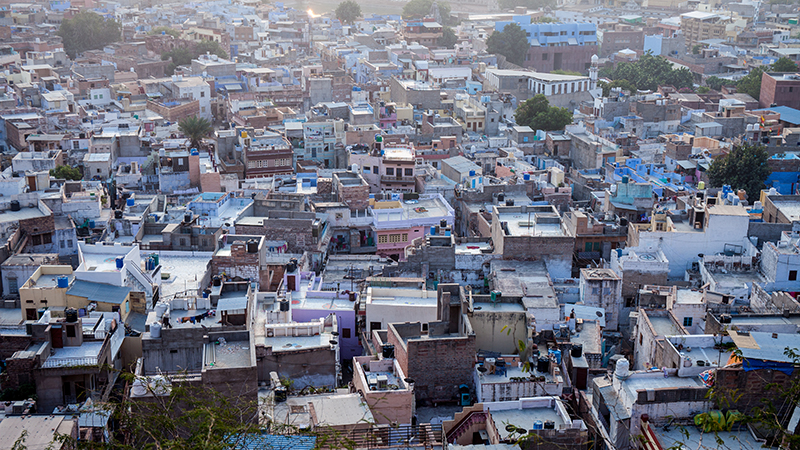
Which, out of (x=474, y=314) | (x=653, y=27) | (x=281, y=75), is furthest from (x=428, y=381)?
(x=653, y=27)

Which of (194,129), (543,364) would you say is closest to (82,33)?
(194,129)

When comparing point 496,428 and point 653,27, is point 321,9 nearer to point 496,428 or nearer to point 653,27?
point 653,27

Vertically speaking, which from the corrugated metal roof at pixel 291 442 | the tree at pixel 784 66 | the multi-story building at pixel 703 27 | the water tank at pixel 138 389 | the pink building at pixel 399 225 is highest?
the multi-story building at pixel 703 27

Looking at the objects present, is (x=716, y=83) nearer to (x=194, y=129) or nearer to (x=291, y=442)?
(x=194, y=129)

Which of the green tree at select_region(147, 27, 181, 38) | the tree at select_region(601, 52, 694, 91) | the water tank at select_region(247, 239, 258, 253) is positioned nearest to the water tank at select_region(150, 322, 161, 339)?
the water tank at select_region(247, 239, 258, 253)

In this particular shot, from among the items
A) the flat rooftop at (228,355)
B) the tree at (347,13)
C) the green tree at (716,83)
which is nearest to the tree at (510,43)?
the green tree at (716,83)

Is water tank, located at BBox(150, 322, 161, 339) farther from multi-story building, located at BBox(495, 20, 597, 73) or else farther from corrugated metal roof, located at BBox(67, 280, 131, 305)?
multi-story building, located at BBox(495, 20, 597, 73)

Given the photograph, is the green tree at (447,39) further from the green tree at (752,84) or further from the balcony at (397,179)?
the balcony at (397,179)
